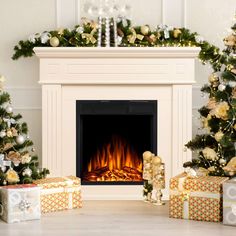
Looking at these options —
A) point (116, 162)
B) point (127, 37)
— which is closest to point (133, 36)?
point (127, 37)

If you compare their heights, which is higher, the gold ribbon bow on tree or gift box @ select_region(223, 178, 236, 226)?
the gold ribbon bow on tree

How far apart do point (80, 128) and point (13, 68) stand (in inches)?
34.6

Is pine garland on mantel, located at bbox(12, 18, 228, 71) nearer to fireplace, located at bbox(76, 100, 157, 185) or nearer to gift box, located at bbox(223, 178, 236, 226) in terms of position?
fireplace, located at bbox(76, 100, 157, 185)

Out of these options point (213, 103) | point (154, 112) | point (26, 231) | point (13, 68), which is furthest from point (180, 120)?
point (26, 231)

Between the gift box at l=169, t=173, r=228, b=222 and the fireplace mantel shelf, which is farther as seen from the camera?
the fireplace mantel shelf

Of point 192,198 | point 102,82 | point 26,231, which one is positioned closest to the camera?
point 26,231

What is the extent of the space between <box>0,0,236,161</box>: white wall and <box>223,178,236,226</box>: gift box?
167 cm

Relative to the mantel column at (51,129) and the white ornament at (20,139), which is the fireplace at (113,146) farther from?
the white ornament at (20,139)

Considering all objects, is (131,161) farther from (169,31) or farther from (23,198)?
(23,198)

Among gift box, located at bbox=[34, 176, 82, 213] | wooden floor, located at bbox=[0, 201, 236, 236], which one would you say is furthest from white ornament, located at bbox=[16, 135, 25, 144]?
wooden floor, located at bbox=[0, 201, 236, 236]

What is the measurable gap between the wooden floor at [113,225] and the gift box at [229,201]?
6 centimetres

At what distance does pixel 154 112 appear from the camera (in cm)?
549

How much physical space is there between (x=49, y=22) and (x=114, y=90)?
36.4 inches

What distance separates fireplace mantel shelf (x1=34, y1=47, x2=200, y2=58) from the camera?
5.32 m
